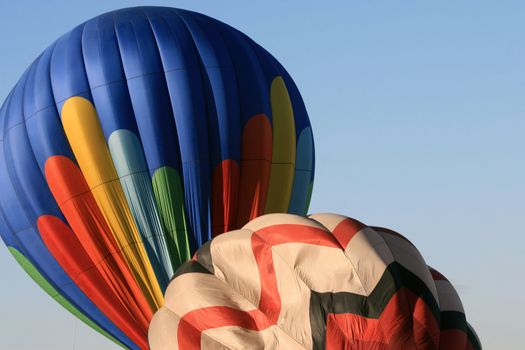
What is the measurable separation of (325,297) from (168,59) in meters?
7.65

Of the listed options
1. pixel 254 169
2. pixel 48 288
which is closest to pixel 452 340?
pixel 254 169

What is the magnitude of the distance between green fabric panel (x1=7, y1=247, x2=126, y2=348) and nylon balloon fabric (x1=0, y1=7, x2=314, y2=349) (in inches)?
6.1

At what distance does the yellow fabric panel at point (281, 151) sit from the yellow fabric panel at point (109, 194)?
85.4 inches

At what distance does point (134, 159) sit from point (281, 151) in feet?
Answer: 8.31

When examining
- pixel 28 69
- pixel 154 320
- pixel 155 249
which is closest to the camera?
pixel 154 320

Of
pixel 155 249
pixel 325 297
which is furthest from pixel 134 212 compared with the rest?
pixel 325 297

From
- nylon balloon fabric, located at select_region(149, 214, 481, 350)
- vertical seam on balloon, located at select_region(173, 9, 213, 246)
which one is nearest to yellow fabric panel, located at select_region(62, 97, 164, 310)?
vertical seam on balloon, located at select_region(173, 9, 213, 246)

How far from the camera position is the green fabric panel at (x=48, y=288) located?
23.6 meters

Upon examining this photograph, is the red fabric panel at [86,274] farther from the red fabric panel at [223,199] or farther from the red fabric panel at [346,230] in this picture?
the red fabric panel at [346,230]

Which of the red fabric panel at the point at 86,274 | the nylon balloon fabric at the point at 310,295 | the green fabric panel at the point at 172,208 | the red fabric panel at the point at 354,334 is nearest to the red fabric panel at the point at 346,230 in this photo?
the nylon balloon fabric at the point at 310,295

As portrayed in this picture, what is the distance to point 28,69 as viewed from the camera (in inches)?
958

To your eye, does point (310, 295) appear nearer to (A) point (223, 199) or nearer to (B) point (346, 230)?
(B) point (346, 230)

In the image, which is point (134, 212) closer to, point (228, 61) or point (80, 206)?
point (80, 206)

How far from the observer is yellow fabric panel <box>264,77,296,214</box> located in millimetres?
23125
